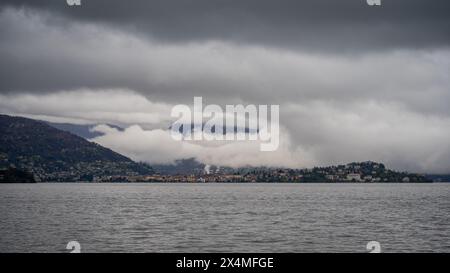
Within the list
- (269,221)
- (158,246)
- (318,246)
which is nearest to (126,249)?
(158,246)

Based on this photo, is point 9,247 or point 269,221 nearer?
point 9,247

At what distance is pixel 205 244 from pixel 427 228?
116 feet

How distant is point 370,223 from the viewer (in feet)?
281

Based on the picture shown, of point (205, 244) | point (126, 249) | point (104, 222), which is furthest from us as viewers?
point (104, 222)

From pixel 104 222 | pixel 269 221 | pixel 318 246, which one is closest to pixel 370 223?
pixel 269 221
